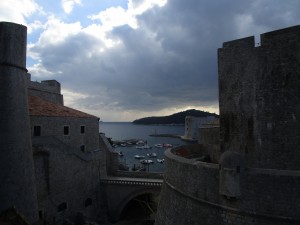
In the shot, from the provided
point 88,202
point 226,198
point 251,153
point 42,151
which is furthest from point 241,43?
point 88,202

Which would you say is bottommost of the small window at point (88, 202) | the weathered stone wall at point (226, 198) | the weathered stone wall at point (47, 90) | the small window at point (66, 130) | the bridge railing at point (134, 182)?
the small window at point (88, 202)

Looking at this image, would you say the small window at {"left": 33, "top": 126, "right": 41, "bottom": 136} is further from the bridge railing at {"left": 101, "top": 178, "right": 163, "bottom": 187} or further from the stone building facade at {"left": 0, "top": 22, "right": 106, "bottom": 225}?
the bridge railing at {"left": 101, "top": 178, "right": 163, "bottom": 187}

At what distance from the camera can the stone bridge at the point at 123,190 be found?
28.0m

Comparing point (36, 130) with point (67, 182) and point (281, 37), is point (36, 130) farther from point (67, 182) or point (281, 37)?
point (281, 37)

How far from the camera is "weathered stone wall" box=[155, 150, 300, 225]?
9047 millimetres

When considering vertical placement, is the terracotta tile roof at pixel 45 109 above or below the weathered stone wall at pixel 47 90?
below

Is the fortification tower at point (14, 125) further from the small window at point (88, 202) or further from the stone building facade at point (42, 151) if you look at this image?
the small window at point (88, 202)

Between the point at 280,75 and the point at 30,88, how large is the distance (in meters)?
25.5

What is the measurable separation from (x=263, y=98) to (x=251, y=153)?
218cm

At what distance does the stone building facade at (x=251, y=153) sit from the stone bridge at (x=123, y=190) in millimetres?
14637

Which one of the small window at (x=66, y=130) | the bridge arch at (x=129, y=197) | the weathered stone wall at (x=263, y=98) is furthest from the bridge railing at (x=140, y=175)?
the weathered stone wall at (x=263, y=98)

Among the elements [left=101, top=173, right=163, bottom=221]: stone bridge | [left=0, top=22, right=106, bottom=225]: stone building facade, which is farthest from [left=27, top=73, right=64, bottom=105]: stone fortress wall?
[left=101, top=173, right=163, bottom=221]: stone bridge

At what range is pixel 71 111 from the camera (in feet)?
95.0

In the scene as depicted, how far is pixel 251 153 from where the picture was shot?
11.8 metres
